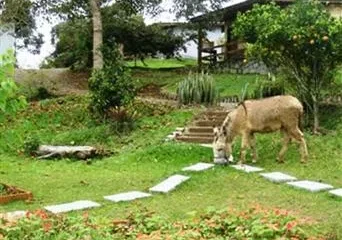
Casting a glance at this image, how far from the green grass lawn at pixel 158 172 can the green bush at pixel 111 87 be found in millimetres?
514

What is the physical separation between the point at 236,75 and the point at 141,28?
5432 millimetres

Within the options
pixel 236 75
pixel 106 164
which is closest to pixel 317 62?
pixel 106 164

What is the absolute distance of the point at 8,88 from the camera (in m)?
8.68

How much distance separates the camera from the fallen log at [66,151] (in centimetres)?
1397

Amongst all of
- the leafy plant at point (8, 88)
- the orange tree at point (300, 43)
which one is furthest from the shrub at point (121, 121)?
the leafy plant at point (8, 88)

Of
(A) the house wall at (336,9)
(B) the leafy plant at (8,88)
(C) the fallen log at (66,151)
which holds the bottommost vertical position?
(C) the fallen log at (66,151)

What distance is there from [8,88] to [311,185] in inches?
188

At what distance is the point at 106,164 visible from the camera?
13.3 meters

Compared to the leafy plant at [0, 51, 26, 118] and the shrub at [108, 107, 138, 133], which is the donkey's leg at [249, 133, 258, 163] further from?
the leafy plant at [0, 51, 26, 118]

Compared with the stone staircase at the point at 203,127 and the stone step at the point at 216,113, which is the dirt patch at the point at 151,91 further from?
the stone staircase at the point at 203,127

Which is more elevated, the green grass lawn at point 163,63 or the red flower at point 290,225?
the green grass lawn at point 163,63

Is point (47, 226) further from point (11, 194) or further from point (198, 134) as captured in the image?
point (198, 134)

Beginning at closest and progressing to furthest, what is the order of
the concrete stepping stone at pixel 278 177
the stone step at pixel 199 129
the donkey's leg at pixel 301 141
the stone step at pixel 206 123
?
1. the concrete stepping stone at pixel 278 177
2. the donkey's leg at pixel 301 141
3. the stone step at pixel 199 129
4. the stone step at pixel 206 123

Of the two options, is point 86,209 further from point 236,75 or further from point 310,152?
point 236,75
